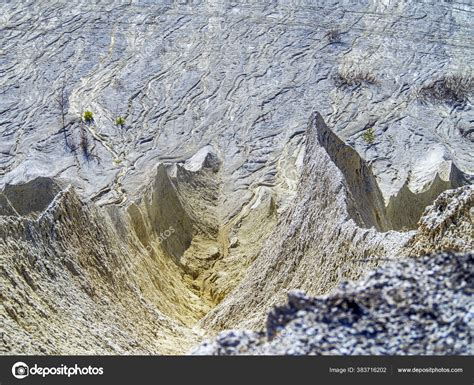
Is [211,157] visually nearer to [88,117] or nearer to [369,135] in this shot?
[88,117]

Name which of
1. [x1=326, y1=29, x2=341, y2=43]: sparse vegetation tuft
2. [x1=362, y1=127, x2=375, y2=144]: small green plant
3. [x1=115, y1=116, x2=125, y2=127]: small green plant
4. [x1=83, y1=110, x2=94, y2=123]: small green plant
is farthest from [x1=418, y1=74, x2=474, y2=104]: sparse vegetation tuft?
[x1=83, y1=110, x2=94, y2=123]: small green plant

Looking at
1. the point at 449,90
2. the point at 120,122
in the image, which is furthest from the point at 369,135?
the point at 120,122

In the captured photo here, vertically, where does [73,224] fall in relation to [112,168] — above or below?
above

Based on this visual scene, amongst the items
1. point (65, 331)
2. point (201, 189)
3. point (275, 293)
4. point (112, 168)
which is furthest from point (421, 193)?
point (65, 331)

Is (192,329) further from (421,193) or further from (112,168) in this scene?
(112,168)

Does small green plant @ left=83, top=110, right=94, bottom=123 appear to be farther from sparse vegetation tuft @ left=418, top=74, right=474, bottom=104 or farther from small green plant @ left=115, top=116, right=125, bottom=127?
sparse vegetation tuft @ left=418, top=74, right=474, bottom=104

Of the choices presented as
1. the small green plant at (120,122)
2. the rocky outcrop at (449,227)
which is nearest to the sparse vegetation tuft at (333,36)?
A: the small green plant at (120,122)
